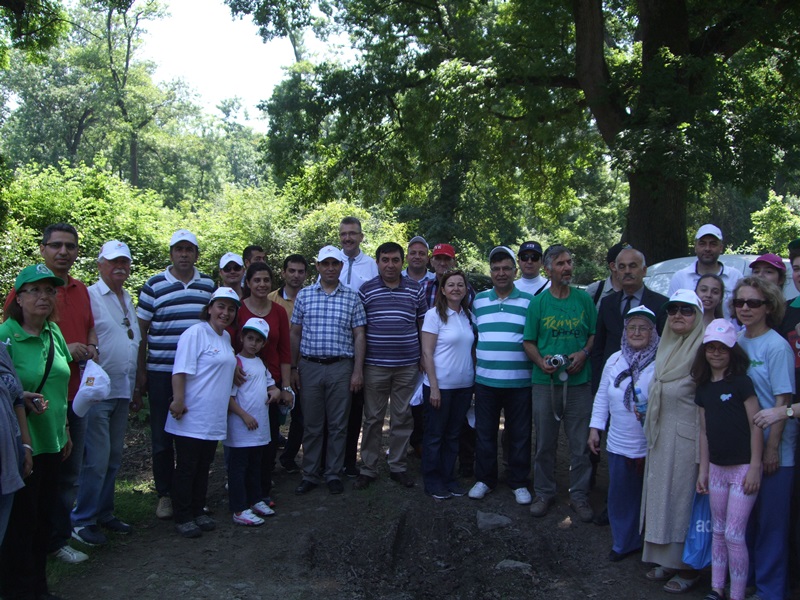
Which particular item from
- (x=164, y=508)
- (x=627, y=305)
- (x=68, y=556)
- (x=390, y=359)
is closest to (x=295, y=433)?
(x=390, y=359)

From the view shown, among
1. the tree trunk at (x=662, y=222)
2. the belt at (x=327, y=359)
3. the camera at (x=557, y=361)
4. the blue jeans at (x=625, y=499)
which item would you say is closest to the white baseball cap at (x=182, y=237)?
the belt at (x=327, y=359)

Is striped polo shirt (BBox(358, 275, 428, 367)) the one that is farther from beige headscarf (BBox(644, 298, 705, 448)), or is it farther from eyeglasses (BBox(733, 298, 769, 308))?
eyeglasses (BBox(733, 298, 769, 308))

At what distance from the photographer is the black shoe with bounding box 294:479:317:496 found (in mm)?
6227

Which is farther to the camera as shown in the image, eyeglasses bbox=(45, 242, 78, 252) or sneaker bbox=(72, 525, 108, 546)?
sneaker bbox=(72, 525, 108, 546)

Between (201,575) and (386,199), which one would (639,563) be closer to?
(201,575)

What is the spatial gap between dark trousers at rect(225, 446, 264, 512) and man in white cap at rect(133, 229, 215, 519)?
562mm

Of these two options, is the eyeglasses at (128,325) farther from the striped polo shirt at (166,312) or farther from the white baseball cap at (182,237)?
the white baseball cap at (182,237)

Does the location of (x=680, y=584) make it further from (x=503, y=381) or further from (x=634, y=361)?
(x=503, y=381)

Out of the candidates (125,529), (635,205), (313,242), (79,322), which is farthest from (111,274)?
(313,242)

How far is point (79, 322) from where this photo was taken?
190 inches

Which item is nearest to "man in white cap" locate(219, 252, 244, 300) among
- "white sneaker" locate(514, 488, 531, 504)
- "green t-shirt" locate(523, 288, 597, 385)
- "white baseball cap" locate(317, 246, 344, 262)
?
"white baseball cap" locate(317, 246, 344, 262)

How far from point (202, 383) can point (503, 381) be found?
8.17 feet

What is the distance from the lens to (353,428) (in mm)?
6574

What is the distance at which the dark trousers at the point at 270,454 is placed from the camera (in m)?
5.93
